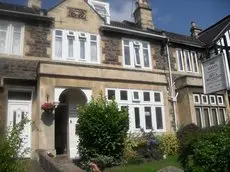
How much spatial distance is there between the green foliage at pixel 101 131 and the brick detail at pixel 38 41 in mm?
4639

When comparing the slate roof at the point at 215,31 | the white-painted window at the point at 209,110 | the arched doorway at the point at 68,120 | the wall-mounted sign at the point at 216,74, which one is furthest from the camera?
the slate roof at the point at 215,31

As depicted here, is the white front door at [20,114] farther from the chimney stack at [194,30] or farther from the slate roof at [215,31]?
the chimney stack at [194,30]

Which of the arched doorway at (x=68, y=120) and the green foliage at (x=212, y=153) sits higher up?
the arched doorway at (x=68, y=120)

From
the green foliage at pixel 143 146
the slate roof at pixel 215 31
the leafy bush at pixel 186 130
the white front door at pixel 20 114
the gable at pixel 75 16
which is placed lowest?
the green foliage at pixel 143 146

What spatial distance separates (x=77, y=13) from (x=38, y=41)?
3.14 metres

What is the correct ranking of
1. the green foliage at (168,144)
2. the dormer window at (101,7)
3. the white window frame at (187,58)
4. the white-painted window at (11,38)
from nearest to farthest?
the white-painted window at (11,38), the green foliage at (168,144), the dormer window at (101,7), the white window frame at (187,58)

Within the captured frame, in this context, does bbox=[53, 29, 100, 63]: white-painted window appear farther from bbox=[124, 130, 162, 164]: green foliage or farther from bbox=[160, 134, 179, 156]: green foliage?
bbox=[160, 134, 179, 156]: green foliage

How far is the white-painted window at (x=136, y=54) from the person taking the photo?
729 inches

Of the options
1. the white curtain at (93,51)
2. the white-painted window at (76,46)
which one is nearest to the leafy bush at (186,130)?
the white-painted window at (76,46)

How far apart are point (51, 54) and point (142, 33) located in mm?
6268

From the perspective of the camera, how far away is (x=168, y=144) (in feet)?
52.2

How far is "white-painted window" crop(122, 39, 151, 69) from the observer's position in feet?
60.7

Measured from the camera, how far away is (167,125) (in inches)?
681

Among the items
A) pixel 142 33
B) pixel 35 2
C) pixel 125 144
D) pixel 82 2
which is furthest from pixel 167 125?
pixel 35 2
